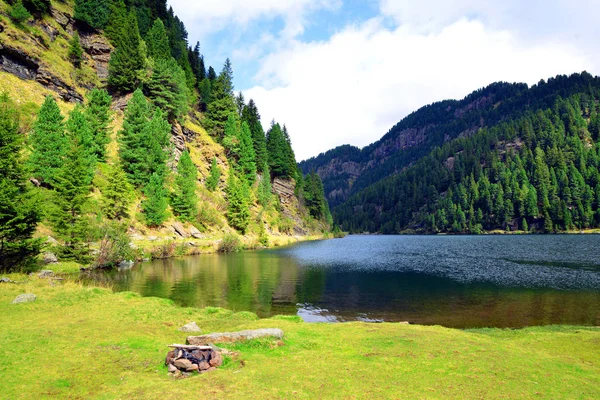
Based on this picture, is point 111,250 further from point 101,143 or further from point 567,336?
point 567,336

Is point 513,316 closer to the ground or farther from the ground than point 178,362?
closer to the ground

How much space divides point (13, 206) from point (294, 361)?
29.7 meters

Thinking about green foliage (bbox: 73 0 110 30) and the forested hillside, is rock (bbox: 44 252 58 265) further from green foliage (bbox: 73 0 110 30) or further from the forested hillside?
green foliage (bbox: 73 0 110 30)

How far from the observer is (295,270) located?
5178cm

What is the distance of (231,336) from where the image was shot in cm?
1479

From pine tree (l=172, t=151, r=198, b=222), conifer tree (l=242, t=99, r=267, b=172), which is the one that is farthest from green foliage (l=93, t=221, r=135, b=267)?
conifer tree (l=242, t=99, r=267, b=172)

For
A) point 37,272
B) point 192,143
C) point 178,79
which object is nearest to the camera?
point 37,272

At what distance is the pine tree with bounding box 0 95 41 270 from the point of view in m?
28.3

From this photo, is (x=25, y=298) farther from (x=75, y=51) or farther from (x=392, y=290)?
(x=75, y=51)

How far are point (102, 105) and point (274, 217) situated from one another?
65.5 meters

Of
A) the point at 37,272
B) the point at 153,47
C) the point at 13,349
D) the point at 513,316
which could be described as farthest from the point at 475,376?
the point at 153,47

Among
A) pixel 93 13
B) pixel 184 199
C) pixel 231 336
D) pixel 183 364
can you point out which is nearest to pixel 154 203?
pixel 184 199

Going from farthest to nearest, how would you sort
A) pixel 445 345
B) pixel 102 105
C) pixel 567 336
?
pixel 102 105, pixel 567 336, pixel 445 345

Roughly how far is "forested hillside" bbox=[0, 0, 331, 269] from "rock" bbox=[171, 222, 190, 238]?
1.10 feet
